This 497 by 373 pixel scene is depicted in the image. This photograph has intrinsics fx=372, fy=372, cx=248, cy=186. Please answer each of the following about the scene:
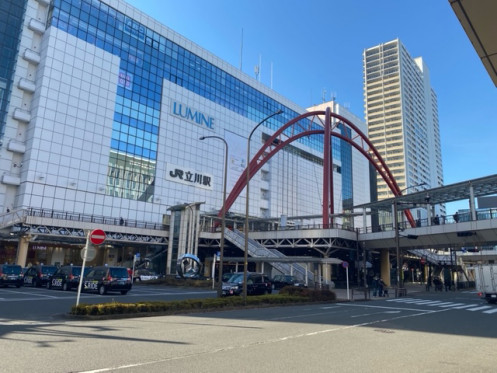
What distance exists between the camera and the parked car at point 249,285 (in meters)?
25.1

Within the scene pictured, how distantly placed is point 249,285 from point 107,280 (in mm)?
9712

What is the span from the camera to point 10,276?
28.0m

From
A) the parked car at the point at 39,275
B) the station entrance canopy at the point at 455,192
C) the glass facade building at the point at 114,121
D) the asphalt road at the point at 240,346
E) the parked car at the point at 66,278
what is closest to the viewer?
the asphalt road at the point at 240,346

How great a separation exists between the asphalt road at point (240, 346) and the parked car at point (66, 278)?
49.9ft

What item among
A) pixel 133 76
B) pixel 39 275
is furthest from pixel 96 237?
pixel 133 76

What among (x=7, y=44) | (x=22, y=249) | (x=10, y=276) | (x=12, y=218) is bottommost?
(x=10, y=276)

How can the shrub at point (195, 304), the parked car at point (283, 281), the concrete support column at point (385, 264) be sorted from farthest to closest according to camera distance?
the concrete support column at point (385, 264) → the parked car at point (283, 281) → the shrub at point (195, 304)

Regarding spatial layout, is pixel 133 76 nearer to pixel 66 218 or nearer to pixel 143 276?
pixel 66 218

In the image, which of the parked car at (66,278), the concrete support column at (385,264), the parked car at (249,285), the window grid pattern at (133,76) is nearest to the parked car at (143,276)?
the parked car at (66,278)

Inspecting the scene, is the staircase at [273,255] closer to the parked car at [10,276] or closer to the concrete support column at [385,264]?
the concrete support column at [385,264]

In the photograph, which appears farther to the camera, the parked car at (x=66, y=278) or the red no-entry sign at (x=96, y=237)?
the parked car at (x=66, y=278)

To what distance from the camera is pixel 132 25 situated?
62281mm

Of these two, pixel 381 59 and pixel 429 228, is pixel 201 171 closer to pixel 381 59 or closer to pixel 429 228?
pixel 429 228

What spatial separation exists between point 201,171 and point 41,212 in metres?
28.6
